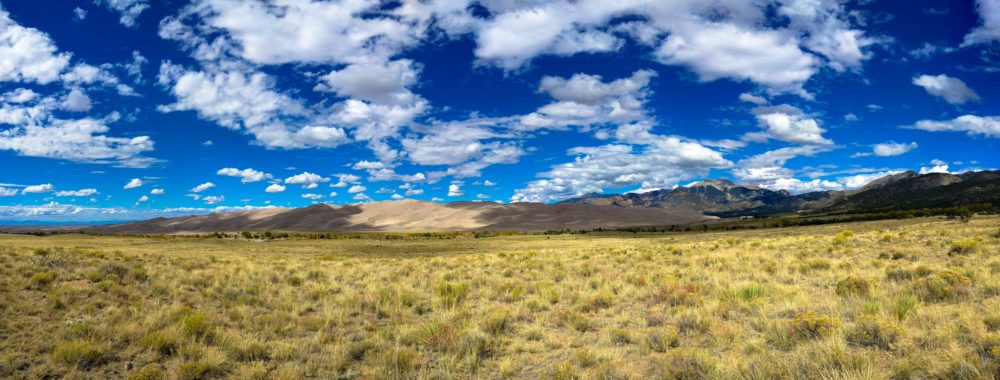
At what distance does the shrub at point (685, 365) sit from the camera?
5.84m

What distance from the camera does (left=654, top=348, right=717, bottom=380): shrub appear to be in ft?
19.2

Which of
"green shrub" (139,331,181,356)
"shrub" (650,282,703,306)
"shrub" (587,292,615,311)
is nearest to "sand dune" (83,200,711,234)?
"shrub" (650,282,703,306)

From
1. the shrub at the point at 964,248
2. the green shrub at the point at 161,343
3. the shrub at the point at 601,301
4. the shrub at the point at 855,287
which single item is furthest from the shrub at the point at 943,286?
the green shrub at the point at 161,343

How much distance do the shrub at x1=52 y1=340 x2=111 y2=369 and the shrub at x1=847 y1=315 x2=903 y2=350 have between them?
12.2m

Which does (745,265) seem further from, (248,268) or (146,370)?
(248,268)

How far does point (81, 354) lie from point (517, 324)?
7806 mm

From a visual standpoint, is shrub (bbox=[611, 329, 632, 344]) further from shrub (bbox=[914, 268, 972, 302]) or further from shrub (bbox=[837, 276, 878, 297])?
shrub (bbox=[914, 268, 972, 302])

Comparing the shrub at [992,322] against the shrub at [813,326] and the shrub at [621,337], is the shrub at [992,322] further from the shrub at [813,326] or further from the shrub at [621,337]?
the shrub at [621,337]

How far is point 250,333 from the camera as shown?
891cm

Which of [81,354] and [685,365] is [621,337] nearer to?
[685,365]

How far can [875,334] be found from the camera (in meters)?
6.37

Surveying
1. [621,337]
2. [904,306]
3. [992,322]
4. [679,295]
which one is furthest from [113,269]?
[992,322]

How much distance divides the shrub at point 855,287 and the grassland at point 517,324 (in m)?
0.05

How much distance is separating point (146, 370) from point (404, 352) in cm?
398
